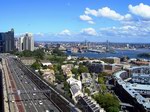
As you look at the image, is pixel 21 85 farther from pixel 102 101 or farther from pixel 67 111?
pixel 67 111

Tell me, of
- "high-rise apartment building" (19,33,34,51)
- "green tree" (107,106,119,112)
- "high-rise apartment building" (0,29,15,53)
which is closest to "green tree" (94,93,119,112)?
"green tree" (107,106,119,112)

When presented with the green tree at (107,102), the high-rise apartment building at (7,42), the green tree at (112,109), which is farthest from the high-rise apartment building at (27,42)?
the green tree at (112,109)

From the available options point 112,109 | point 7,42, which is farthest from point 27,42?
point 112,109

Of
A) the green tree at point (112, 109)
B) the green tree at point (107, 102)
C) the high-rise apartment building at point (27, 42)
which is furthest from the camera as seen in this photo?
the high-rise apartment building at point (27, 42)

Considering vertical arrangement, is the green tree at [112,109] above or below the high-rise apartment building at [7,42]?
below

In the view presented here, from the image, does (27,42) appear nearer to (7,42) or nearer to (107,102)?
(7,42)

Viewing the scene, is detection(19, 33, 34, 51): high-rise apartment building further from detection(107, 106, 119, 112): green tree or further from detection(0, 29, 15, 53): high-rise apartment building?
detection(107, 106, 119, 112): green tree

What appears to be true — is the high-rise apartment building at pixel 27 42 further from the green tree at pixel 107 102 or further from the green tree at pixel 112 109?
the green tree at pixel 112 109
